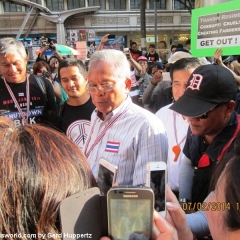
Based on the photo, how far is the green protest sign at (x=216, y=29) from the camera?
2162 millimetres

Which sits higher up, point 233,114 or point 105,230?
point 233,114

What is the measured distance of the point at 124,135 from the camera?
1.56 meters

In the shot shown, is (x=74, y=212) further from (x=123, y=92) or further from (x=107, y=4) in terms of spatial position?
(x=107, y=4)

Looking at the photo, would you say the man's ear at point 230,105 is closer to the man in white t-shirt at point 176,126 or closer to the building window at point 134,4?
the man in white t-shirt at point 176,126

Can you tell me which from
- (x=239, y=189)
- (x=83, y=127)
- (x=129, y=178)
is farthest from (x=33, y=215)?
(x=83, y=127)

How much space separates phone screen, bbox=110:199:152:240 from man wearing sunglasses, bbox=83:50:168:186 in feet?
2.14

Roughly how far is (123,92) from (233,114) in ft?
2.15

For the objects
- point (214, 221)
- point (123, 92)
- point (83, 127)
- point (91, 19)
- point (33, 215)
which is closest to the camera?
point (33, 215)

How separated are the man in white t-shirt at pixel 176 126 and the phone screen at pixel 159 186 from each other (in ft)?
3.24

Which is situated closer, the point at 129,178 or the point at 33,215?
the point at 33,215

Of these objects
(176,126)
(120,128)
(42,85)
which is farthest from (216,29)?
(42,85)

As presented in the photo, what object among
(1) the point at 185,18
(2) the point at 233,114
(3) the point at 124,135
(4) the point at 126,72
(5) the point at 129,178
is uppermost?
(1) the point at 185,18

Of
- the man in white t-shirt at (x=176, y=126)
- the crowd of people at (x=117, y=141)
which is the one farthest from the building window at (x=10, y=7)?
the man in white t-shirt at (x=176, y=126)

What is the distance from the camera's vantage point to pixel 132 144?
1.52 m
